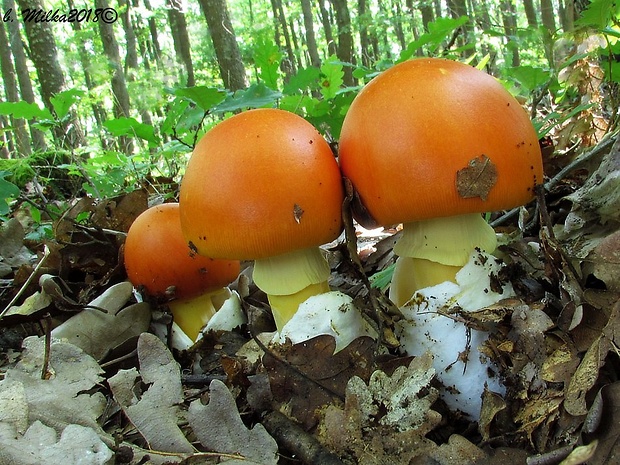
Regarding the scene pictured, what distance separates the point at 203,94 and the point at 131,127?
2.21 feet

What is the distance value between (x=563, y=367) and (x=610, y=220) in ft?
2.86

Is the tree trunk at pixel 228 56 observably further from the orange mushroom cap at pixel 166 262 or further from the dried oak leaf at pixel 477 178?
the dried oak leaf at pixel 477 178

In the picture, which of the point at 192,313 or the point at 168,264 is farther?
the point at 192,313

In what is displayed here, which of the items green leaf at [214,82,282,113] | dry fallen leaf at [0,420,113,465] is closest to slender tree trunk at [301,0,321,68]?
green leaf at [214,82,282,113]

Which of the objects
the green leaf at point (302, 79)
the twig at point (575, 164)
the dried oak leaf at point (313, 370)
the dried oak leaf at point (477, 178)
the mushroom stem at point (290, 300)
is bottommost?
the dried oak leaf at point (313, 370)

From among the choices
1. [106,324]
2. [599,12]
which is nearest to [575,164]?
[599,12]

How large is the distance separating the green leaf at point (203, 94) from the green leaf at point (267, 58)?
466mm

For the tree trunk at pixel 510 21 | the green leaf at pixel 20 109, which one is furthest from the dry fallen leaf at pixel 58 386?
the tree trunk at pixel 510 21

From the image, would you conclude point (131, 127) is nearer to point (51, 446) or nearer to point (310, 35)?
point (51, 446)

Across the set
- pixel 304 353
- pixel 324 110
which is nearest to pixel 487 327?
pixel 304 353

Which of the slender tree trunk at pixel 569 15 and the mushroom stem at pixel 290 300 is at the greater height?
the slender tree trunk at pixel 569 15

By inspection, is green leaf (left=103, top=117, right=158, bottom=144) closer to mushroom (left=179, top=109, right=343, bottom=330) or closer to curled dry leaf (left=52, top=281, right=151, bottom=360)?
curled dry leaf (left=52, top=281, right=151, bottom=360)

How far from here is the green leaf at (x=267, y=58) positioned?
3137 millimetres

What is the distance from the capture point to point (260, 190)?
5.57 ft
